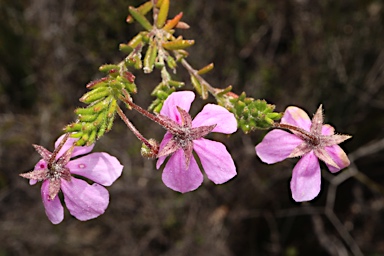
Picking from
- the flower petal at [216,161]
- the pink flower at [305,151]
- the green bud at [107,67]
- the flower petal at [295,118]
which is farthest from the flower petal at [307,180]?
the green bud at [107,67]

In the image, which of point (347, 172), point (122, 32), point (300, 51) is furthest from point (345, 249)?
point (122, 32)

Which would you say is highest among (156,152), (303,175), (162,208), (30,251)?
(30,251)

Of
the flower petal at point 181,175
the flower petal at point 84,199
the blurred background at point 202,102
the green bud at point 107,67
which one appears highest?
the blurred background at point 202,102

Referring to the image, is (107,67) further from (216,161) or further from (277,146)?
(277,146)

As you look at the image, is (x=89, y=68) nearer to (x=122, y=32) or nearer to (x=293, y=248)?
(x=122, y=32)

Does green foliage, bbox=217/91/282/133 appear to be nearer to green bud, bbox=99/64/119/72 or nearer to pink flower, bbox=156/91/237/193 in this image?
pink flower, bbox=156/91/237/193

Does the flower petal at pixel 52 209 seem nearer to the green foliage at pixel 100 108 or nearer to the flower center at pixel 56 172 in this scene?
the flower center at pixel 56 172

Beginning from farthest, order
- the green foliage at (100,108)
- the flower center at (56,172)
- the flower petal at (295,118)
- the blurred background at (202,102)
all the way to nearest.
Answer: the blurred background at (202,102), the flower petal at (295,118), the flower center at (56,172), the green foliage at (100,108)

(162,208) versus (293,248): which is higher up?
(162,208)

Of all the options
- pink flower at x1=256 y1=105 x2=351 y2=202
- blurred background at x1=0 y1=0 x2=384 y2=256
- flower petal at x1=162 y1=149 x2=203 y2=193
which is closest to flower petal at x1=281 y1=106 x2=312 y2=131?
pink flower at x1=256 y1=105 x2=351 y2=202
